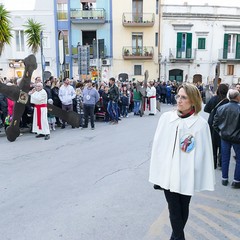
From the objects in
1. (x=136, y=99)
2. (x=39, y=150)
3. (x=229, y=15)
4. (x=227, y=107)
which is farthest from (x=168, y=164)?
(x=229, y=15)

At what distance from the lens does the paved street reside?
3406mm

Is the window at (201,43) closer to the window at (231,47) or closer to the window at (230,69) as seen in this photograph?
the window at (231,47)

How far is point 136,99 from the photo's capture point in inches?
541

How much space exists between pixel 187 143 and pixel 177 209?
2.28 feet

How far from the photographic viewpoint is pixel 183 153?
272 cm

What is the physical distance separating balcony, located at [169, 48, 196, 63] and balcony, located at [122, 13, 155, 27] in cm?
356

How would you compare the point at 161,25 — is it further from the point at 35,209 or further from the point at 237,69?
the point at 35,209

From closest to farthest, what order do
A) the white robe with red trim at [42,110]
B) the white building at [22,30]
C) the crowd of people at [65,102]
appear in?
the white robe with red trim at [42,110]
the crowd of people at [65,102]
the white building at [22,30]

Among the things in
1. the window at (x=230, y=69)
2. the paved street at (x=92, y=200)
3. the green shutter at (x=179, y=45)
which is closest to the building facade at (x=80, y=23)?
the green shutter at (x=179, y=45)

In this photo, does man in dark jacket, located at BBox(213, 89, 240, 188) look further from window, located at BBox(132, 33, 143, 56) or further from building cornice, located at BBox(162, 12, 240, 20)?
building cornice, located at BBox(162, 12, 240, 20)

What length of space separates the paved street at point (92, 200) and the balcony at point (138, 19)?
23603 millimetres

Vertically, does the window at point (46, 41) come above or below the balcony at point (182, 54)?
above

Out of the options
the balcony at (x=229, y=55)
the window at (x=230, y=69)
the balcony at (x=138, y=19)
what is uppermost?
the balcony at (x=138, y=19)

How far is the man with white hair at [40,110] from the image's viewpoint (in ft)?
26.8
